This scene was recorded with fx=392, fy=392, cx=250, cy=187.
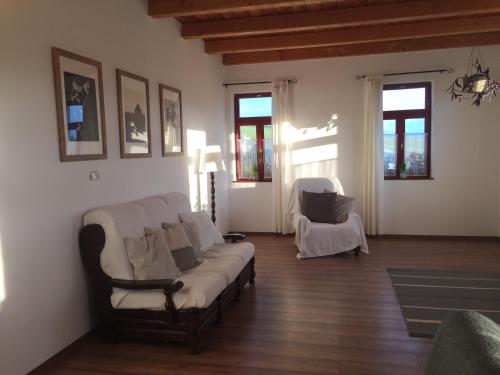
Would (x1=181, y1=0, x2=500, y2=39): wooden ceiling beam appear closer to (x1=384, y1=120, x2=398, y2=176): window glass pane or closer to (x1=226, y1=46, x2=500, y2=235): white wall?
(x1=226, y1=46, x2=500, y2=235): white wall

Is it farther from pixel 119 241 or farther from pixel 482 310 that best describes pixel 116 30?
pixel 482 310

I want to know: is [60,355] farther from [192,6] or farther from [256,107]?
[256,107]

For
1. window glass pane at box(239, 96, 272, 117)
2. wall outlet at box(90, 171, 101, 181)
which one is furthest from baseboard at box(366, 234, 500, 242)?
wall outlet at box(90, 171, 101, 181)

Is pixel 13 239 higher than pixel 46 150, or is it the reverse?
pixel 46 150

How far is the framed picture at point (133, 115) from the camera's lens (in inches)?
131

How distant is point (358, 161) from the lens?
5977mm

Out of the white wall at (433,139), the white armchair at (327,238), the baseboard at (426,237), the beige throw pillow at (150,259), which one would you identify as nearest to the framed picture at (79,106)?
the beige throw pillow at (150,259)

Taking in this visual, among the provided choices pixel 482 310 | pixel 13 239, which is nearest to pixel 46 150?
pixel 13 239

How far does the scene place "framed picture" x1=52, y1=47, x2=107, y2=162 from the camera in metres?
2.61

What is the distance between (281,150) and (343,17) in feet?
7.53

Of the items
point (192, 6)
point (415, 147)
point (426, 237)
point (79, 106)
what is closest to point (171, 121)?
point (192, 6)

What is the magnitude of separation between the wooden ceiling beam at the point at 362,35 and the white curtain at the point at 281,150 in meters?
0.91

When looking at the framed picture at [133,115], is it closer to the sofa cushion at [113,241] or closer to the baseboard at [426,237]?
the sofa cushion at [113,241]

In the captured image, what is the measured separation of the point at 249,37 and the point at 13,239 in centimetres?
404
